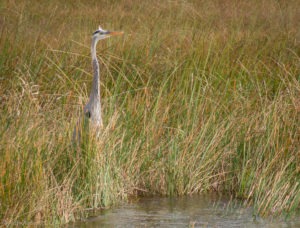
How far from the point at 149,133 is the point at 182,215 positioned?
96 centimetres

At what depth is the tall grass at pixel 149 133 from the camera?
201 inches

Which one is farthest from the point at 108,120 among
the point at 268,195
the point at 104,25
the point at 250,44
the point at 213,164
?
the point at 104,25

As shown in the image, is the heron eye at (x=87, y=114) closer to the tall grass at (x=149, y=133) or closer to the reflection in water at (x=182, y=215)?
the tall grass at (x=149, y=133)

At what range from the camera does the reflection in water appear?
5.32 metres

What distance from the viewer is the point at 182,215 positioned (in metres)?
5.59

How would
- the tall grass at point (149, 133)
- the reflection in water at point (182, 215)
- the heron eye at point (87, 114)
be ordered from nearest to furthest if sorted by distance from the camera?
the tall grass at point (149, 133) < the reflection in water at point (182, 215) < the heron eye at point (87, 114)

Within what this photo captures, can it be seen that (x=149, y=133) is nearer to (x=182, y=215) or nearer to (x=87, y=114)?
(x=87, y=114)

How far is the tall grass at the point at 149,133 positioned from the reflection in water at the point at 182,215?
11 centimetres

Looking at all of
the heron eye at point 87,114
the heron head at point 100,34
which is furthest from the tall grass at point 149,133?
the heron head at point 100,34

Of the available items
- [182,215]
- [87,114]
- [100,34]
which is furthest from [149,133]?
[100,34]

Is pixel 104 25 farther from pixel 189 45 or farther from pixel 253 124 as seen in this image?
pixel 253 124

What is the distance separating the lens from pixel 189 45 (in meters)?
8.34

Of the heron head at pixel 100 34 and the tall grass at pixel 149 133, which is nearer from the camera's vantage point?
the tall grass at pixel 149 133

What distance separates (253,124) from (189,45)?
2.10m
